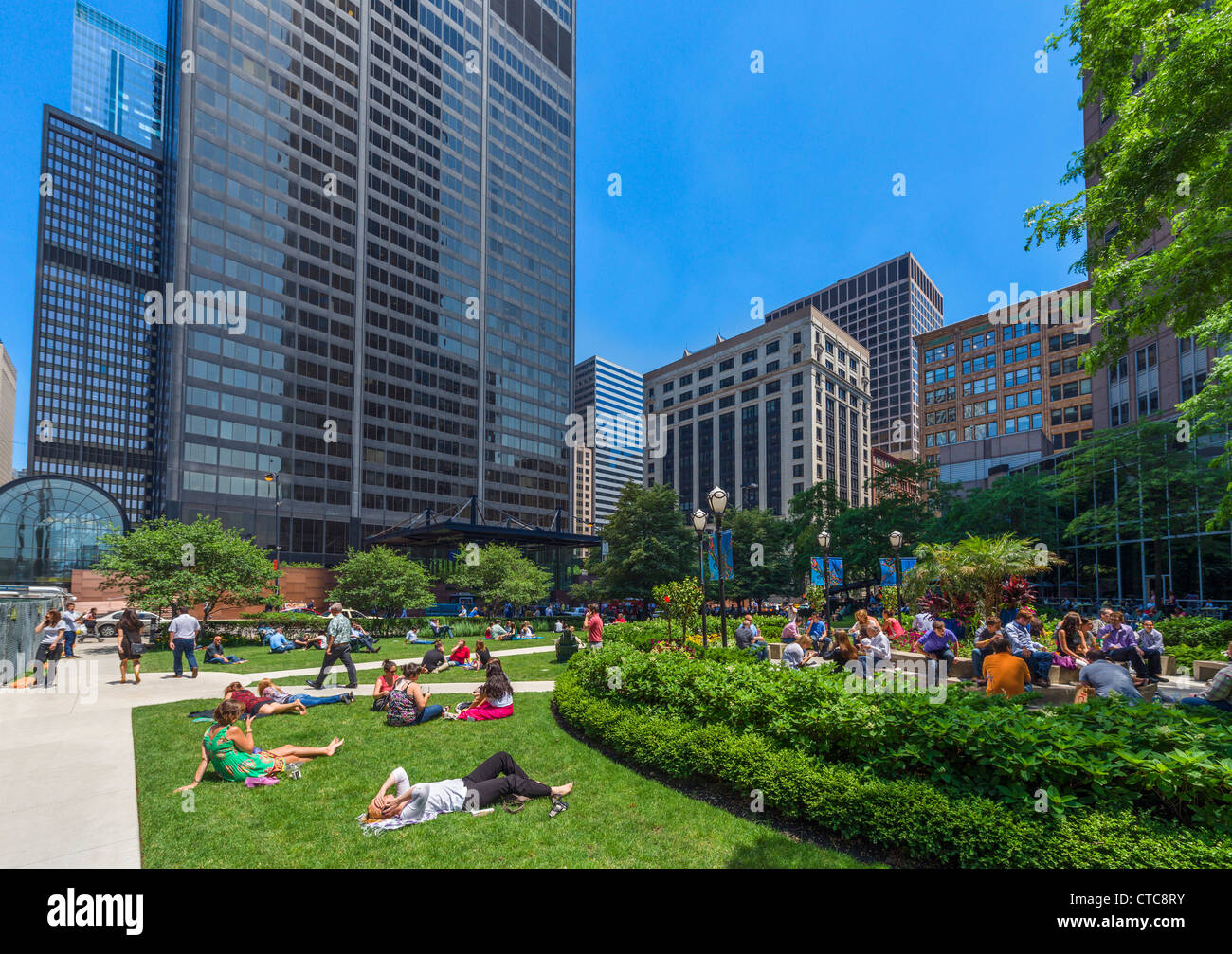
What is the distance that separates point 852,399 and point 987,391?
34252mm

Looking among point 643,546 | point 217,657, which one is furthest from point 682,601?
point 643,546

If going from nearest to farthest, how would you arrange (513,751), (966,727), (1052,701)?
(966,727) → (513,751) → (1052,701)

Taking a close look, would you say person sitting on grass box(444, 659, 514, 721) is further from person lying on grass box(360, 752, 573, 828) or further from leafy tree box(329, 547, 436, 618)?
leafy tree box(329, 547, 436, 618)

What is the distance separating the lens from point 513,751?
9.12 meters

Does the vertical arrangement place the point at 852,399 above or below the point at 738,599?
above

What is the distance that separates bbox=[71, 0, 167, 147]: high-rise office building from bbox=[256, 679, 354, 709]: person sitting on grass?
213552 millimetres

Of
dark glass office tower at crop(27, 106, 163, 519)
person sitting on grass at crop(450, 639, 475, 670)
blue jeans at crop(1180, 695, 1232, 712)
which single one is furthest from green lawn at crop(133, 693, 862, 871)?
dark glass office tower at crop(27, 106, 163, 519)

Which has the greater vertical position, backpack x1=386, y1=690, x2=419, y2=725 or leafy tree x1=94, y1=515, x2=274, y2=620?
leafy tree x1=94, y1=515, x2=274, y2=620

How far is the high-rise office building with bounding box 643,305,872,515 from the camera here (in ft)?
349

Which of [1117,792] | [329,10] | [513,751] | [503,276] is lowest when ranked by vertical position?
[513,751]

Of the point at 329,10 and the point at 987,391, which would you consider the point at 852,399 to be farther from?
the point at 329,10

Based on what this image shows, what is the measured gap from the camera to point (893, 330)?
482 ft

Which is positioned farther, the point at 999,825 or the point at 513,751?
the point at 513,751

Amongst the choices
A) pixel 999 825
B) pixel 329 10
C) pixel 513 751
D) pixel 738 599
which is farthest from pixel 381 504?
pixel 999 825
